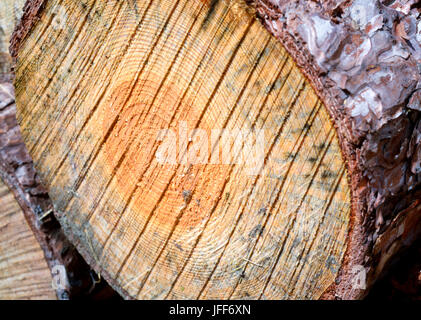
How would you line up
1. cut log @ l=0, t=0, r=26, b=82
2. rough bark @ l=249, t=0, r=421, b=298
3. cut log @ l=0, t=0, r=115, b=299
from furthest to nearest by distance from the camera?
cut log @ l=0, t=0, r=26, b=82
cut log @ l=0, t=0, r=115, b=299
rough bark @ l=249, t=0, r=421, b=298

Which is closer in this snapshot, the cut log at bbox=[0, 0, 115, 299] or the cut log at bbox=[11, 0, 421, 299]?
the cut log at bbox=[11, 0, 421, 299]

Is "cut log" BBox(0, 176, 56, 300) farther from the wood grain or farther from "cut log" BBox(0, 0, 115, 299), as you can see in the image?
the wood grain

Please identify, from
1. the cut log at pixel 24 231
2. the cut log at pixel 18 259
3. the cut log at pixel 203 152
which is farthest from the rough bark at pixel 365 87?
the cut log at pixel 18 259

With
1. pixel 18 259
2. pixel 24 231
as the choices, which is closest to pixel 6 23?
pixel 24 231

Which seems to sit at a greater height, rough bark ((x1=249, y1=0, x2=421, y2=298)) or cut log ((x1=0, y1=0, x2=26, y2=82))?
rough bark ((x1=249, y1=0, x2=421, y2=298))

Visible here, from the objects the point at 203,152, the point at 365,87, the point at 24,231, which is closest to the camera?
the point at 365,87

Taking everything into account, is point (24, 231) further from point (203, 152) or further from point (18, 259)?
point (203, 152)

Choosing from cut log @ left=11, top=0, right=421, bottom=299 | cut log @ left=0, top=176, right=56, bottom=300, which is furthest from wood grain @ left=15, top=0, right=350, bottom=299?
cut log @ left=0, top=176, right=56, bottom=300

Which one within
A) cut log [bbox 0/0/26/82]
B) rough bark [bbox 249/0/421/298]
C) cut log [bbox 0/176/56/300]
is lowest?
cut log [bbox 0/176/56/300]

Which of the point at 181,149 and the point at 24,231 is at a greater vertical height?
the point at 181,149

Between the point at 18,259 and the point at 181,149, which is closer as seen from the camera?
the point at 181,149
